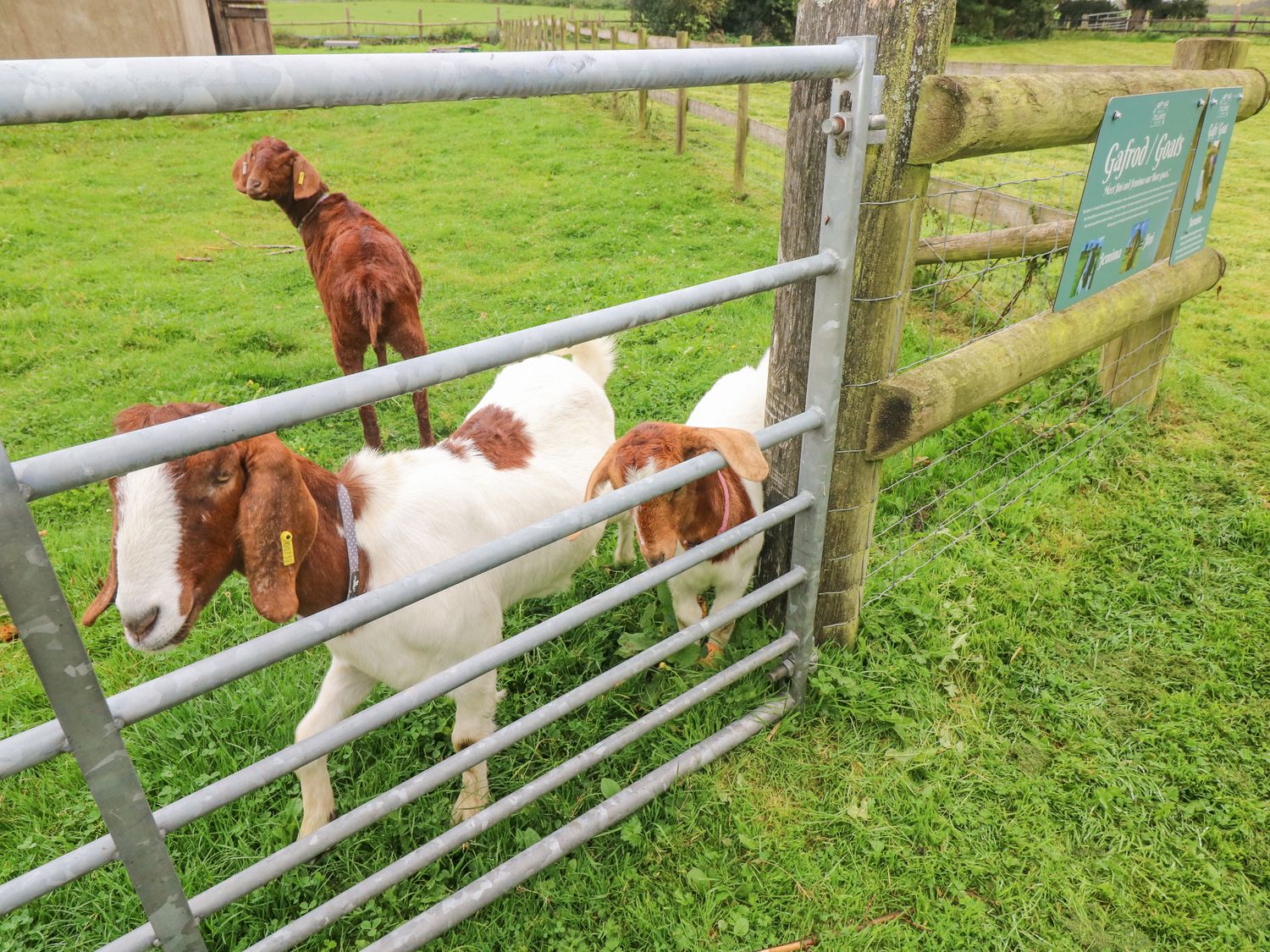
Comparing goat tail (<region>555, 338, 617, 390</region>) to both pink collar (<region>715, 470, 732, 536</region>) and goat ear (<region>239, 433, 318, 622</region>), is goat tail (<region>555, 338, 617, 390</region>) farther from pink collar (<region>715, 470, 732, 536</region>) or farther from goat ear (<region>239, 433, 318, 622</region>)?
goat ear (<region>239, 433, 318, 622</region>)

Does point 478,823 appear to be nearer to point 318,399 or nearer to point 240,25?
point 318,399

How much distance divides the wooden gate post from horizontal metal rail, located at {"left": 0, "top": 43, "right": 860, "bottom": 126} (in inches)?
18.6

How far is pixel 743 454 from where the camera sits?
2.17 meters

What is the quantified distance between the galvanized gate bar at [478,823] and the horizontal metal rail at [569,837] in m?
0.12

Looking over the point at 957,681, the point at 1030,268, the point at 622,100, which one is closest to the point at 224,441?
the point at 957,681

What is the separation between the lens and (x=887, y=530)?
11.7 ft

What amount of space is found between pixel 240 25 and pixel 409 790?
19.6 m

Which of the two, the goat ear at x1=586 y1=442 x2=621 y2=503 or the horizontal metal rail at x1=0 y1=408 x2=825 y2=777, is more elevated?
the horizontal metal rail at x1=0 y1=408 x2=825 y2=777

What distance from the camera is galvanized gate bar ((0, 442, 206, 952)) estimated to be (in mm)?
1111

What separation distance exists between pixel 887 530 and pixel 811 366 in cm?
154

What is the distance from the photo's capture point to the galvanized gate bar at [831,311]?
193 cm

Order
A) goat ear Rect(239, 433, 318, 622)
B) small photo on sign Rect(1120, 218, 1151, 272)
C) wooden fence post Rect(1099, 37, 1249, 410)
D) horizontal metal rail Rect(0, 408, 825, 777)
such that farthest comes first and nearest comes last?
1. wooden fence post Rect(1099, 37, 1249, 410)
2. small photo on sign Rect(1120, 218, 1151, 272)
3. goat ear Rect(239, 433, 318, 622)
4. horizontal metal rail Rect(0, 408, 825, 777)

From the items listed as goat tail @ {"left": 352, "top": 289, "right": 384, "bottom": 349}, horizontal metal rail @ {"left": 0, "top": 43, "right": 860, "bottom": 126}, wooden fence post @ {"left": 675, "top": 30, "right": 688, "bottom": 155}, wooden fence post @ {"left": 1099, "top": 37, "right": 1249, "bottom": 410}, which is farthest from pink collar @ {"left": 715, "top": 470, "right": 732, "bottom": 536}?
A: wooden fence post @ {"left": 675, "top": 30, "right": 688, "bottom": 155}

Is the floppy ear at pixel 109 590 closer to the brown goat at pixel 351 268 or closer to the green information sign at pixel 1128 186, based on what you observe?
the brown goat at pixel 351 268
